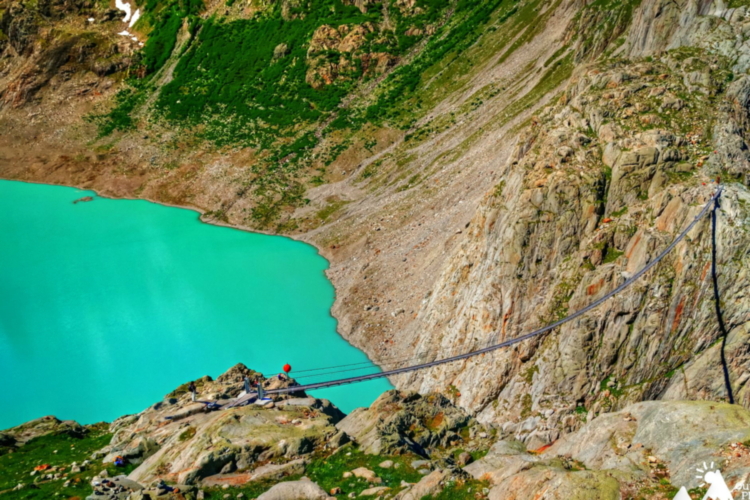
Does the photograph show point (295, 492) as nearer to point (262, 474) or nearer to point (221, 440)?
point (262, 474)

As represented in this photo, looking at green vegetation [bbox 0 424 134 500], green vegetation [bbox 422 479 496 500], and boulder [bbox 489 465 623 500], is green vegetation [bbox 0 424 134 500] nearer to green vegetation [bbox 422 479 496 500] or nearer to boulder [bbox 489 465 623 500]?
green vegetation [bbox 422 479 496 500]

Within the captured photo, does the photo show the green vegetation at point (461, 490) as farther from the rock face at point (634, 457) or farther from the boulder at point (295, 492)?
the boulder at point (295, 492)

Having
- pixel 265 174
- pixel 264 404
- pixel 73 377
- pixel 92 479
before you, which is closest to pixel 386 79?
pixel 265 174

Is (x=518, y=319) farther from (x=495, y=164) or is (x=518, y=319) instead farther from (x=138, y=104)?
(x=138, y=104)

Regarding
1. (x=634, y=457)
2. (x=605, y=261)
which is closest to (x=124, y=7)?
(x=605, y=261)

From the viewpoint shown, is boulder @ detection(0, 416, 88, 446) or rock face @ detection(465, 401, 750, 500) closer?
rock face @ detection(465, 401, 750, 500)

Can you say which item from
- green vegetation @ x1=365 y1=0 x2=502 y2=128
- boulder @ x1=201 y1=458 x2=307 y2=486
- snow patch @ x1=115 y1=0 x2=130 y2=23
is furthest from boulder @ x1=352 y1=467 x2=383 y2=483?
snow patch @ x1=115 y1=0 x2=130 y2=23

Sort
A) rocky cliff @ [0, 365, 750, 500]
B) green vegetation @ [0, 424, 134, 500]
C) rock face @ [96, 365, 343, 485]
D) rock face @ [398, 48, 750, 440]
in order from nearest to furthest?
1. rocky cliff @ [0, 365, 750, 500]
2. rock face @ [96, 365, 343, 485]
3. green vegetation @ [0, 424, 134, 500]
4. rock face @ [398, 48, 750, 440]
